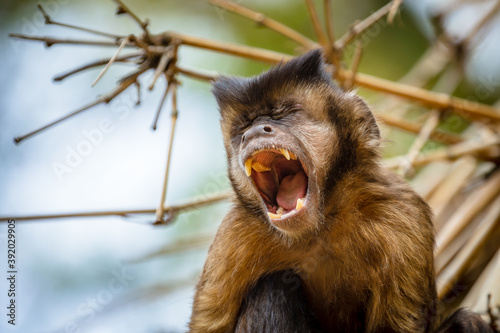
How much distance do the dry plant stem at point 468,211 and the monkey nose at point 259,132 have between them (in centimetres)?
215

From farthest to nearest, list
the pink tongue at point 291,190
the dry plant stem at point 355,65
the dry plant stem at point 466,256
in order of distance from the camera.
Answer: the dry plant stem at point 466,256 → the dry plant stem at point 355,65 → the pink tongue at point 291,190

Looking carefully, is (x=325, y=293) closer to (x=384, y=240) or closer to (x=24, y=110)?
(x=384, y=240)

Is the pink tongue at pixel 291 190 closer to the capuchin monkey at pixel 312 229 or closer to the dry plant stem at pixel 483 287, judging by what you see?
the capuchin monkey at pixel 312 229

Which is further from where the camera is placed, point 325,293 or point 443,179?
point 443,179

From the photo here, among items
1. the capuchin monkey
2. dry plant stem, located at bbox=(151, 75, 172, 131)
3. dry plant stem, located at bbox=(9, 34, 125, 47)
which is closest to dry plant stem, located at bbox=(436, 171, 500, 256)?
the capuchin monkey

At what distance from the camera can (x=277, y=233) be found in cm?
356

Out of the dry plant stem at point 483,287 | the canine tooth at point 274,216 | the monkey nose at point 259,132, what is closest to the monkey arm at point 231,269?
the canine tooth at point 274,216

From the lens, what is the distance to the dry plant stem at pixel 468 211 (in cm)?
479

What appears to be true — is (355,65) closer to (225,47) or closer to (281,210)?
(225,47)

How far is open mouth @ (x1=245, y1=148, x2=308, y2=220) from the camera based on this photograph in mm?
3494

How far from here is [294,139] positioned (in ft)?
11.3

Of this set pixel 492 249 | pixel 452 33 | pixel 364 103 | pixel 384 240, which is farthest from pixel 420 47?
pixel 384 240

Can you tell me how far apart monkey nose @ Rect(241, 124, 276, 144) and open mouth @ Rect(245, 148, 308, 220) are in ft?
0.34

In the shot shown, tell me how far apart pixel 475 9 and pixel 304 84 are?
358cm
